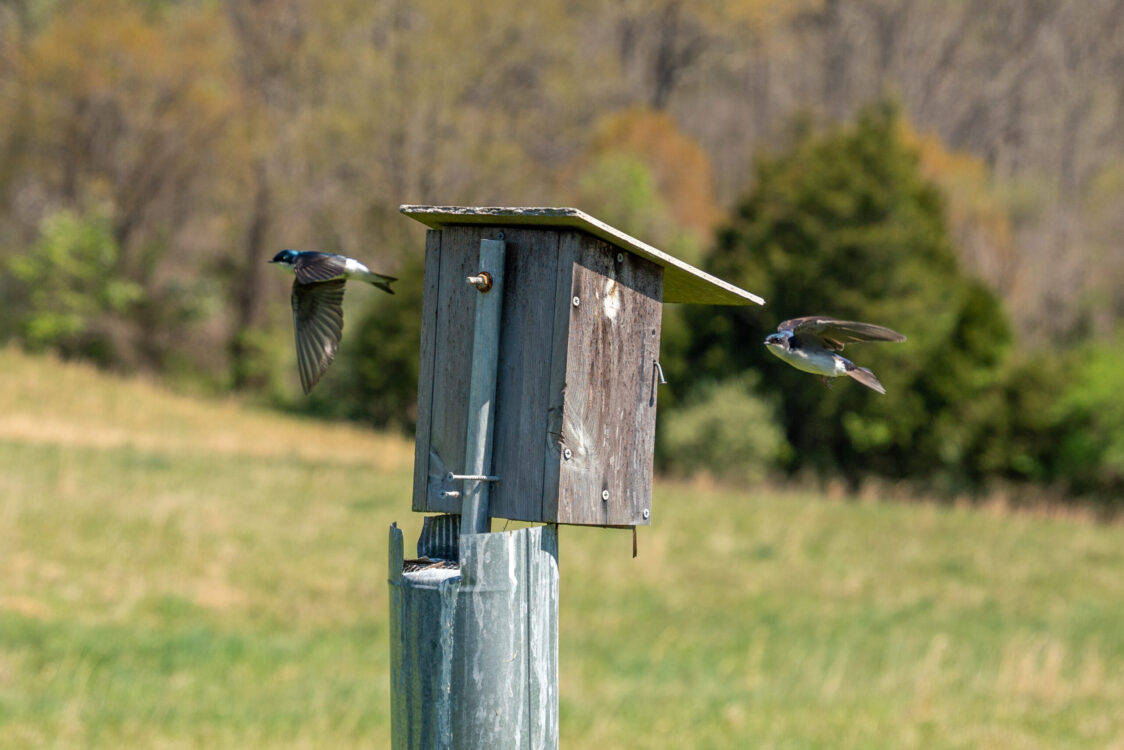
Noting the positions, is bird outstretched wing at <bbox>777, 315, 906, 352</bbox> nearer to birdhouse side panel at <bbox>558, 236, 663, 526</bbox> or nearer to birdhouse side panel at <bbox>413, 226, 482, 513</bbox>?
birdhouse side panel at <bbox>558, 236, 663, 526</bbox>

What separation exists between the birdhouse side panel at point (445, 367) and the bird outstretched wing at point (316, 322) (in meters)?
0.28

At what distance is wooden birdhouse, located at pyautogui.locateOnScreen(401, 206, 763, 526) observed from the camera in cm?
380

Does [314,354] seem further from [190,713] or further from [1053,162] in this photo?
[1053,162]

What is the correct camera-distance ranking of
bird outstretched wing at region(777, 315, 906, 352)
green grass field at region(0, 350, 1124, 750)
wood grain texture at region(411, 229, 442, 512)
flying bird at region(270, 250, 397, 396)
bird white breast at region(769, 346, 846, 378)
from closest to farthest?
bird outstretched wing at region(777, 315, 906, 352) < bird white breast at region(769, 346, 846, 378) < flying bird at region(270, 250, 397, 396) < wood grain texture at region(411, 229, 442, 512) < green grass field at region(0, 350, 1124, 750)

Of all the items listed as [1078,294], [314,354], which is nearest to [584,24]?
[1078,294]

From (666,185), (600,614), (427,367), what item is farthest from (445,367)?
(666,185)

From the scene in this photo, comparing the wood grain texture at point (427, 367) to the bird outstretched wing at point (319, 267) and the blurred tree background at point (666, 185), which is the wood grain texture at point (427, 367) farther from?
the blurred tree background at point (666, 185)

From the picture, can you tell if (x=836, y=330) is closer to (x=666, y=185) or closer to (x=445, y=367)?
(x=445, y=367)

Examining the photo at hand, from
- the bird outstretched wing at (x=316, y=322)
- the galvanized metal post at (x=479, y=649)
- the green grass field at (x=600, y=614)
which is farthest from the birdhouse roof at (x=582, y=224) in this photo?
the green grass field at (x=600, y=614)

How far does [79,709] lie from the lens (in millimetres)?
9430

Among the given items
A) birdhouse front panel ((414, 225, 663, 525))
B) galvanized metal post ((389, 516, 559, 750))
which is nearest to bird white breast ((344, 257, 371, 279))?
birdhouse front panel ((414, 225, 663, 525))

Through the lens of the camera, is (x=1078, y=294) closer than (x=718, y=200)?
Yes

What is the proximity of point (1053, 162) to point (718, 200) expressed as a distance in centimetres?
1571

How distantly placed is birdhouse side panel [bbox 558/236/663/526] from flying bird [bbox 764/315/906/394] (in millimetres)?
518
